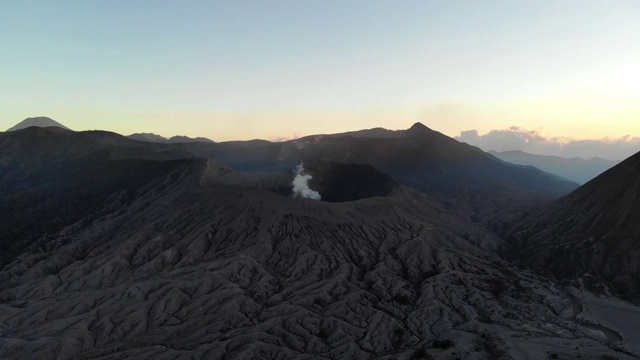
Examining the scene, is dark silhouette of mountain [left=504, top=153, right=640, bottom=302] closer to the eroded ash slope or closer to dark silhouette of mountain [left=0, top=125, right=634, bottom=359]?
dark silhouette of mountain [left=0, top=125, right=634, bottom=359]

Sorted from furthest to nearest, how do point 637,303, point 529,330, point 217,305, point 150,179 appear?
point 150,179
point 637,303
point 217,305
point 529,330

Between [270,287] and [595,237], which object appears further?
[595,237]

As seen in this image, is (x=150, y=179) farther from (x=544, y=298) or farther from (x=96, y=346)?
(x=544, y=298)

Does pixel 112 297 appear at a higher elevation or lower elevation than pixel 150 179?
lower

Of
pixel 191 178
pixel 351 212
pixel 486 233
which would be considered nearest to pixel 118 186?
pixel 191 178

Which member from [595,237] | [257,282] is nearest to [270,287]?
[257,282]

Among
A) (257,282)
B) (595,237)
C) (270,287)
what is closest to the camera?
(270,287)

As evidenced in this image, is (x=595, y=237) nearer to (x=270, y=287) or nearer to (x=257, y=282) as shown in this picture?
(x=270, y=287)
